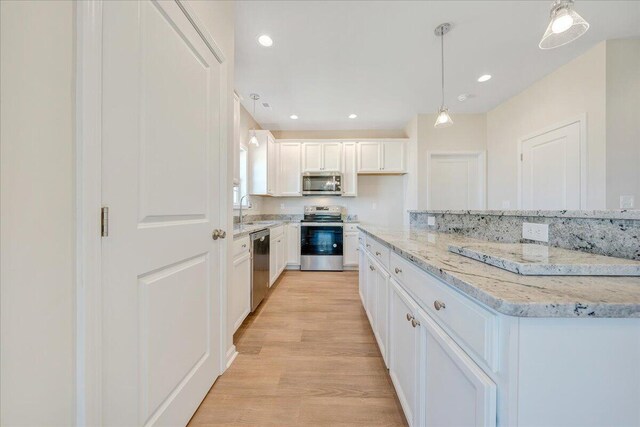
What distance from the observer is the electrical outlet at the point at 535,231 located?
1046mm

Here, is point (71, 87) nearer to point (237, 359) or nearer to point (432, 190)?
point (237, 359)

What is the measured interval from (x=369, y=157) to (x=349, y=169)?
1.39 ft

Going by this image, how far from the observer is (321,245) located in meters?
4.05

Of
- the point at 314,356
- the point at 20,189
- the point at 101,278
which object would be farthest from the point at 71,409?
the point at 314,356

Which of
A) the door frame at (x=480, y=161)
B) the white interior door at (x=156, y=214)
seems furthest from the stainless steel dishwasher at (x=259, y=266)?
the door frame at (x=480, y=161)

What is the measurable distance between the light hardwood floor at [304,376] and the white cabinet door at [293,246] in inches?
64.1

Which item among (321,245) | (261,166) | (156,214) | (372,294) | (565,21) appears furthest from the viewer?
(321,245)

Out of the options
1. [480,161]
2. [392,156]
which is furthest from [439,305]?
[480,161]

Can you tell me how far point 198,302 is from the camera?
122cm

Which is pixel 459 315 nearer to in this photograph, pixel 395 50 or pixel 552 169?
pixel 395 50

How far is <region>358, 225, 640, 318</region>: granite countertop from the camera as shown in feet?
1.53

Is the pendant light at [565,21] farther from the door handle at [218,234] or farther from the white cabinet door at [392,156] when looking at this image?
the white cabinet door at [392,156]

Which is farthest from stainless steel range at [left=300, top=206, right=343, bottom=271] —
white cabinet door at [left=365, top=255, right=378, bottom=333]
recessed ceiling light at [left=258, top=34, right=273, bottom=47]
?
recessed ceiling light at [left=258, top=34, right=273, bottom=47]

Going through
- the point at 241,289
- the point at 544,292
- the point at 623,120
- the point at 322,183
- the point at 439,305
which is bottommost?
the point at 241,289
